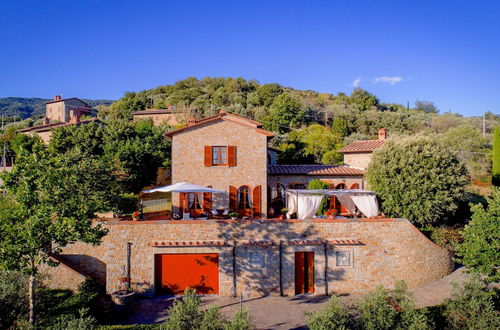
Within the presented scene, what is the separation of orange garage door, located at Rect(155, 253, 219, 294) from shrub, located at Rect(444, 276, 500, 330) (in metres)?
10.3

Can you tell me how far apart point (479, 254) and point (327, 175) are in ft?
37.9

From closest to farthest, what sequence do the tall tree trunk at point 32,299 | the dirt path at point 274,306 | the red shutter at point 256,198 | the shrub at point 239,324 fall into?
the shrub at point 239,324 → the tall tree trunk at point 32,299 → the dirt path at point 274,306 → the red shutter at point 256,198

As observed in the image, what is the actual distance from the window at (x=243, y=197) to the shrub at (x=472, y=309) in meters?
12.0

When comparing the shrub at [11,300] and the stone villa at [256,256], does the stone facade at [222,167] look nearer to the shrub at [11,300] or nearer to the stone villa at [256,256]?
the stone villa at [256,256]

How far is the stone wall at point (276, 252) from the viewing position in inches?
661

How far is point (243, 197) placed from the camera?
2202 cm

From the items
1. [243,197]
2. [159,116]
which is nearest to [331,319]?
[243,197]

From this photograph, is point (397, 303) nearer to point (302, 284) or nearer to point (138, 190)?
point (302, 284)

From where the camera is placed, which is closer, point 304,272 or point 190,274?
point 190,274

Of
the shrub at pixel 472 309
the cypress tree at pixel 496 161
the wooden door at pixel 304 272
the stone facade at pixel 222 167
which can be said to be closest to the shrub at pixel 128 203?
the stone facade at pixel 222 167

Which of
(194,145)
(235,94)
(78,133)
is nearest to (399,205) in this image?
(194,145)

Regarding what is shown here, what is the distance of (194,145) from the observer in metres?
21.9

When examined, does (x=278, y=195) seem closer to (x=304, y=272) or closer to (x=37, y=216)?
(x=304, y=272)

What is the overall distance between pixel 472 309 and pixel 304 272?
7.22m
